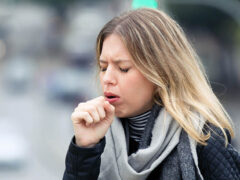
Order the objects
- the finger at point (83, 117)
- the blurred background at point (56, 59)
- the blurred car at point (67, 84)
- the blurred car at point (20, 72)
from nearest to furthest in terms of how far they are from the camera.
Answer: the finger at point (83, 117) < the blurred background at point (56, 59) < the blurred car at point (67, 84) < the blurred car at point (20, 72)

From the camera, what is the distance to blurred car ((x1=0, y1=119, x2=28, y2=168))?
7.87 m

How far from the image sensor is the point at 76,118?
153 centimetres

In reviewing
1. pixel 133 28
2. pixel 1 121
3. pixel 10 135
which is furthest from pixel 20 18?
pixel 133 28

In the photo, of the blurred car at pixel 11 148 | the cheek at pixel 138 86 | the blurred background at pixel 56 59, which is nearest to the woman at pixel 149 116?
the cheek at pixel 138 86

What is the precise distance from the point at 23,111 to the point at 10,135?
298 centimetres

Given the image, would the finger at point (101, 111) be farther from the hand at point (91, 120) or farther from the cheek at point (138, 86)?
the cheek at point (138, 86)

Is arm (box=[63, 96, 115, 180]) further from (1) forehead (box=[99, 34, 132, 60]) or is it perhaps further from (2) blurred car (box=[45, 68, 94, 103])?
(2) blurred car (box=[45, 68, 94, 103])

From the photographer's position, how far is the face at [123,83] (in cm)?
163

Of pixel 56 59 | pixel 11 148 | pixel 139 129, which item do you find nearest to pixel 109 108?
pixel 139 129

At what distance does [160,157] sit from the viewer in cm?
158

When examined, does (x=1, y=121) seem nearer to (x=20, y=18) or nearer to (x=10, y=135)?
(x=10, y=135)

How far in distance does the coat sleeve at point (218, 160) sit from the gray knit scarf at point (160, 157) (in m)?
0.06

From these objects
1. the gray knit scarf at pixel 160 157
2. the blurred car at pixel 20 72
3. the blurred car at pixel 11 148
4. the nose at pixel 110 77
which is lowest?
the blurred car at pixel 11 148

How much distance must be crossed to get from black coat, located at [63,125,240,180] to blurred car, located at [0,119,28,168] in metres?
6.35
